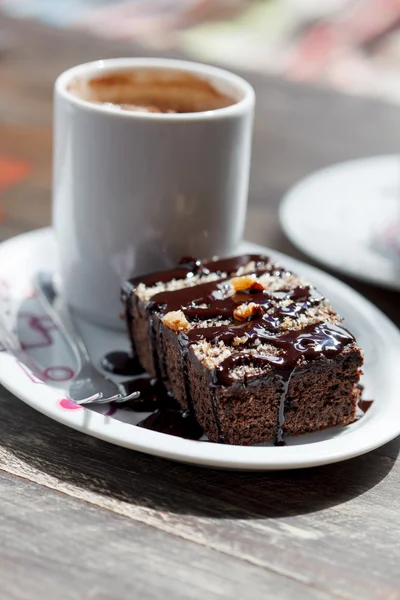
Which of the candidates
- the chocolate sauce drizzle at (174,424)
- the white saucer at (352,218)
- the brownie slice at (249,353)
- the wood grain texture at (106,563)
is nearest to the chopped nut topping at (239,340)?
the brownie slice at (249,353)

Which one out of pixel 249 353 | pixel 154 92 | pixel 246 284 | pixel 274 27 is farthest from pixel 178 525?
pixel 274 27

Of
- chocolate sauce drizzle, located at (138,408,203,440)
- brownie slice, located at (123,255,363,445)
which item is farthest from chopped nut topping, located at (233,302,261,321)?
chocolate sauce drizzle, located at (138,408,203,440)

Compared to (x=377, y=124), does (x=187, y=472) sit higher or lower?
higher

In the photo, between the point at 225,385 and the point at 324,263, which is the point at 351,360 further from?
the point at 324,263

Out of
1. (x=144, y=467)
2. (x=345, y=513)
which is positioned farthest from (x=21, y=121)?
(x=345, y=513)

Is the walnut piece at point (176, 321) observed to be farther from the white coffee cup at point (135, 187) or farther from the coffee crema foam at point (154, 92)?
the coffee crema foam at point (154, 92)

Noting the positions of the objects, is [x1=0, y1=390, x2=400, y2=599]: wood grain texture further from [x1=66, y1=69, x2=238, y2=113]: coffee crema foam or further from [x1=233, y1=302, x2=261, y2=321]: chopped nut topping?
[x1=66, y1=69, x2=238, y2=113]: coffee crema foam

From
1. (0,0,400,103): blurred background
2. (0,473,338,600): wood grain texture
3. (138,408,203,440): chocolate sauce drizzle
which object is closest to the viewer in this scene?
(0,473,338,600): wood grain texture
